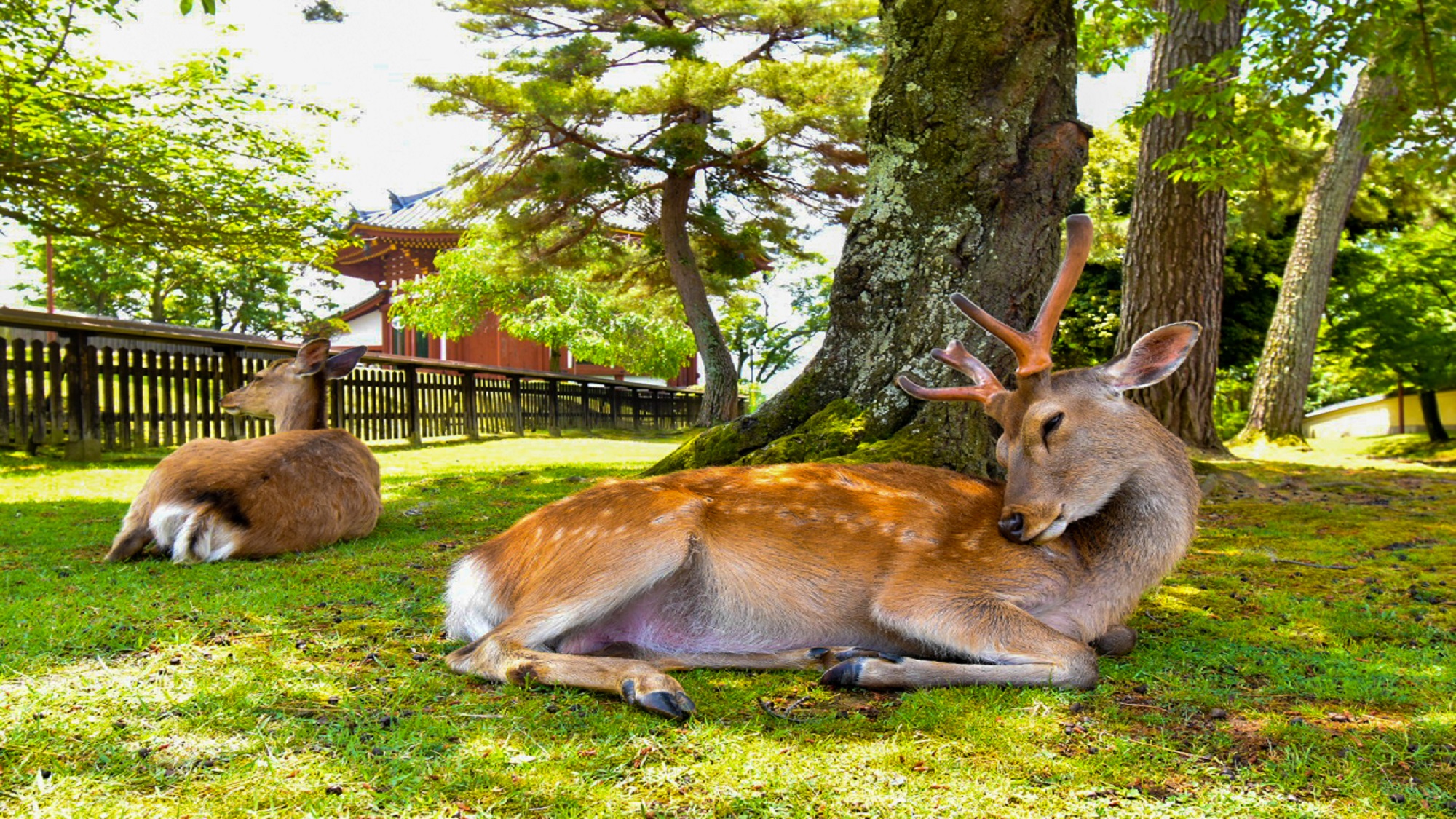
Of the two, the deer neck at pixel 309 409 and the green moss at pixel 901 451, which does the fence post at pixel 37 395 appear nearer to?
the deer neck at pixel 309 409

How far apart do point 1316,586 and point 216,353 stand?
484 inches

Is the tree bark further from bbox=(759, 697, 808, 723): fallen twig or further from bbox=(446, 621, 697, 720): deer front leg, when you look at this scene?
bbox=(446, 621, 697, 720): deer front leg

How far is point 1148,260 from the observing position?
9656 millimetres

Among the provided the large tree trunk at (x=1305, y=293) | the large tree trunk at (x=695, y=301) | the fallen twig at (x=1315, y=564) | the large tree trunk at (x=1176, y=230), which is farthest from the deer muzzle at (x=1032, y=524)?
the large tree trunk at (x=695, y=301)

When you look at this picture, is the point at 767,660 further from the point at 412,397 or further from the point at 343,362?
the point at 412,397

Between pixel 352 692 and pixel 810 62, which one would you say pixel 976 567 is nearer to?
pixel 352 692

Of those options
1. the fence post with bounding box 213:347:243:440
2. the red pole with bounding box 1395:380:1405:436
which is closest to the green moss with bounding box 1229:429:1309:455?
the red pole with bounding box 1395:380:1405:436

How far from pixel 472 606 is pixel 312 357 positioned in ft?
13.4

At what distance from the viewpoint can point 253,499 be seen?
480 cm

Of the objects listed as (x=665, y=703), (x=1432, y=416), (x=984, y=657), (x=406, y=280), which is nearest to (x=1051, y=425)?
(x=984, y=657)

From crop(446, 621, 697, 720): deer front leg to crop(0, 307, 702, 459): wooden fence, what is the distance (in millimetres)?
9553

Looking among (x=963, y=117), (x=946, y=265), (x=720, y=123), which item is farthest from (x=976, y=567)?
(x=720, y=123)

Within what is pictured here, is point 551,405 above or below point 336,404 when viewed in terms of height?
below

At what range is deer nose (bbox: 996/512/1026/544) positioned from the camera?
304 centimetres
